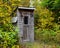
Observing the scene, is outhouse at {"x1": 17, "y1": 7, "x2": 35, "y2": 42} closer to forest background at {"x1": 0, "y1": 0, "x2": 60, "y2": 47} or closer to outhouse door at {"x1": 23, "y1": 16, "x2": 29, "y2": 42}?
outhouse door at {"x1": 23, "y1": 16, "x2": 29, "y2": 42}

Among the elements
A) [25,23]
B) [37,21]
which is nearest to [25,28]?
[25,23]

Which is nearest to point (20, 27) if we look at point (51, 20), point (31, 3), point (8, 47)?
point (8, 47)

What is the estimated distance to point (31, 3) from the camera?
29953mm

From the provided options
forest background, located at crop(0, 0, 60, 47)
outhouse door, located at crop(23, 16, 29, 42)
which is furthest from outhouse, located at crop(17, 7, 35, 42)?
forest background, located at crop(0, 0, 60, 47)

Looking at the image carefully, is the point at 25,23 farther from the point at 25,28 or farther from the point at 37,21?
the point at 37,21

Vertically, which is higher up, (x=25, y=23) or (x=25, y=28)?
(x=25, y=23)

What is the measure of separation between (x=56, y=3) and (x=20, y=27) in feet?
12.3

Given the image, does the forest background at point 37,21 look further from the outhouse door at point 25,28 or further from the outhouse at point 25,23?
the outhouse door at point 25,28

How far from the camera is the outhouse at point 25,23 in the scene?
16.1 metres

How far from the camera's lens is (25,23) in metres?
16.7

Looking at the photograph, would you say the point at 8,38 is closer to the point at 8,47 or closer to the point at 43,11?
the point at 8,47

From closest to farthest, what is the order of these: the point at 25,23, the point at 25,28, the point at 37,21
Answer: the point at 25,28 → the point at 25,23 → the point at 37,21

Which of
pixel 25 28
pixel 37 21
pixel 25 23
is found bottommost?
pixel 37 21

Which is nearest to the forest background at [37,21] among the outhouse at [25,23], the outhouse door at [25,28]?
the outhouse at [25,23]
